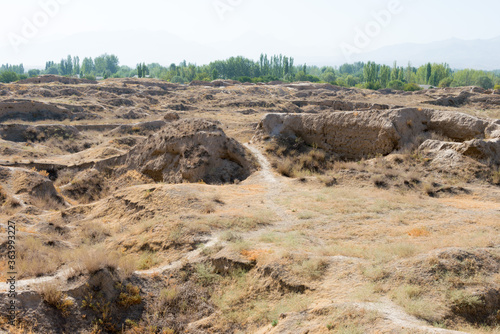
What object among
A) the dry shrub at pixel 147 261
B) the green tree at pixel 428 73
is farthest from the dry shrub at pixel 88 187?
the green tree at pixel 428 73

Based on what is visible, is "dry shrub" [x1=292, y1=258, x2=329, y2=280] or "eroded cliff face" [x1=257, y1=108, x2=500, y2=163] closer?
"dry shrub" [x1=292, y1=258, x2=329, y2=280]

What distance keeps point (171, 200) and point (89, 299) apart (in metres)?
4.15

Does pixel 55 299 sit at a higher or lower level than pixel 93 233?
higher

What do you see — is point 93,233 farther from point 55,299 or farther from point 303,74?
point 303,74

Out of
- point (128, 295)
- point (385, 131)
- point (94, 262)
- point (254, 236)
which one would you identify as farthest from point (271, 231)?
point (385, 131)

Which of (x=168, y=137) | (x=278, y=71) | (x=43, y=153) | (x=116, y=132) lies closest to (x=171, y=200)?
(x=168, y=137)

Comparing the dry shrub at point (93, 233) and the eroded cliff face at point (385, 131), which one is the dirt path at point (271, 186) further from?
the dry shrub at point (93, 233)

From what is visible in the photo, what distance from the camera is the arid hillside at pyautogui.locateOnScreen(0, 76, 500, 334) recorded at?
4766mm

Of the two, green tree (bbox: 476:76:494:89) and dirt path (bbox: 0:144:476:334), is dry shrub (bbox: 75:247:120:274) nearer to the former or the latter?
dirt path (bbox: 0:144:476:334)

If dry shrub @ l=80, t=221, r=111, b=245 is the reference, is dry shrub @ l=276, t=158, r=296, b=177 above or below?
above

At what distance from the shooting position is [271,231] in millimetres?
7730

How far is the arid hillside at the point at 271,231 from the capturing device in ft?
15.6

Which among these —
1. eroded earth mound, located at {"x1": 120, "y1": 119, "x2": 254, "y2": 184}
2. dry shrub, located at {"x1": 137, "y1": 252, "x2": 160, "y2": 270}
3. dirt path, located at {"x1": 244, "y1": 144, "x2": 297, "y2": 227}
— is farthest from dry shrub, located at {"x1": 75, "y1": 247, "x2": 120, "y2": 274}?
eroded earth mound, located at {"x1": 120, "y1": 119, "x2": 254, "y2": 184}

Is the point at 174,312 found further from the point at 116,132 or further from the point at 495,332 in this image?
the point at 116,132
